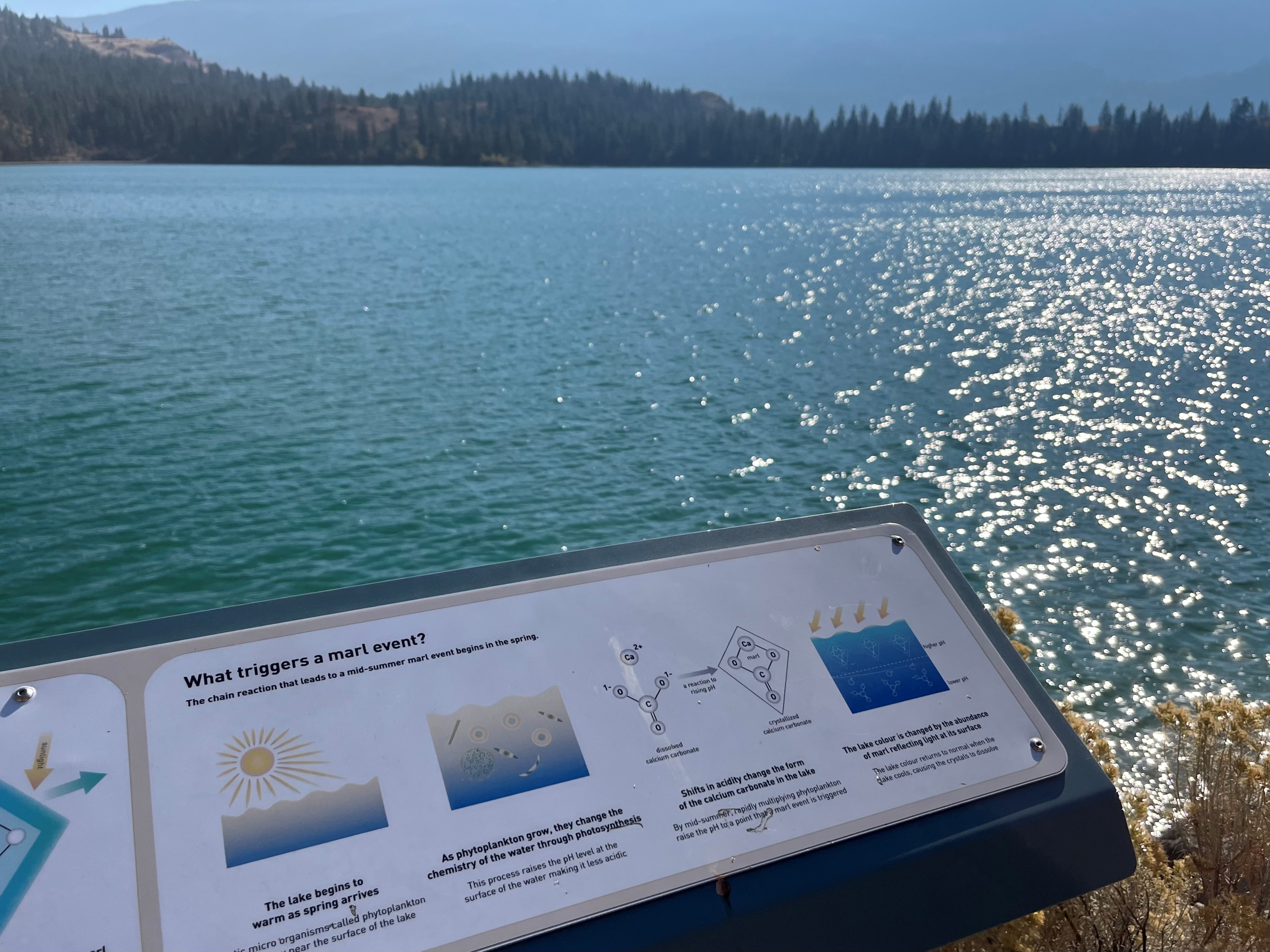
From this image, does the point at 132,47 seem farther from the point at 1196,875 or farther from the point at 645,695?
the point at 1196,875

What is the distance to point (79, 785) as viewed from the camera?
201 centimetres

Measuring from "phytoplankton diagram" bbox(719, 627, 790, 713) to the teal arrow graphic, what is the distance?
1.53 m

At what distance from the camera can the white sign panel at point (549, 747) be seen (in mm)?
2014

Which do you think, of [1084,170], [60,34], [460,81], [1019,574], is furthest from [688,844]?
[60,34]

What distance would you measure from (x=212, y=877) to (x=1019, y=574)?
7.48 metres

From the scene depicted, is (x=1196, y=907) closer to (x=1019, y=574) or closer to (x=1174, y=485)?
(x=1019, y=574)

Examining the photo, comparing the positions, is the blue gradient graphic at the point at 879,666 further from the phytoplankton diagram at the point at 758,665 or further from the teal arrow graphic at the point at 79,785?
the teal arrow graphic at the point at 79,785

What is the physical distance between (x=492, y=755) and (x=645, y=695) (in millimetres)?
444

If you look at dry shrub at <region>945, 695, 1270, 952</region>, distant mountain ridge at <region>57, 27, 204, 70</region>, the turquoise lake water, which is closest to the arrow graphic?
dry shrub at <region>945, 695, 1270, 952</region>

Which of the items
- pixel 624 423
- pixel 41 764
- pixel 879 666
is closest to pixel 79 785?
pixel 41 764

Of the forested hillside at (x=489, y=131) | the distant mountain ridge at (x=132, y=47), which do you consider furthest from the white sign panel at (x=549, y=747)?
the distant mountain ridge at (x=132, y=47)

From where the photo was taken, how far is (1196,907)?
10.6 ft

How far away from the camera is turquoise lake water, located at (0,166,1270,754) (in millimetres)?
7781

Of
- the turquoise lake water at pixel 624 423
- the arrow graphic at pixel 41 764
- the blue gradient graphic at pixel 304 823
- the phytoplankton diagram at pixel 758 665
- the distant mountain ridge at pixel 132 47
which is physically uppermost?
the distant mountain ridge at pixel 132 47
